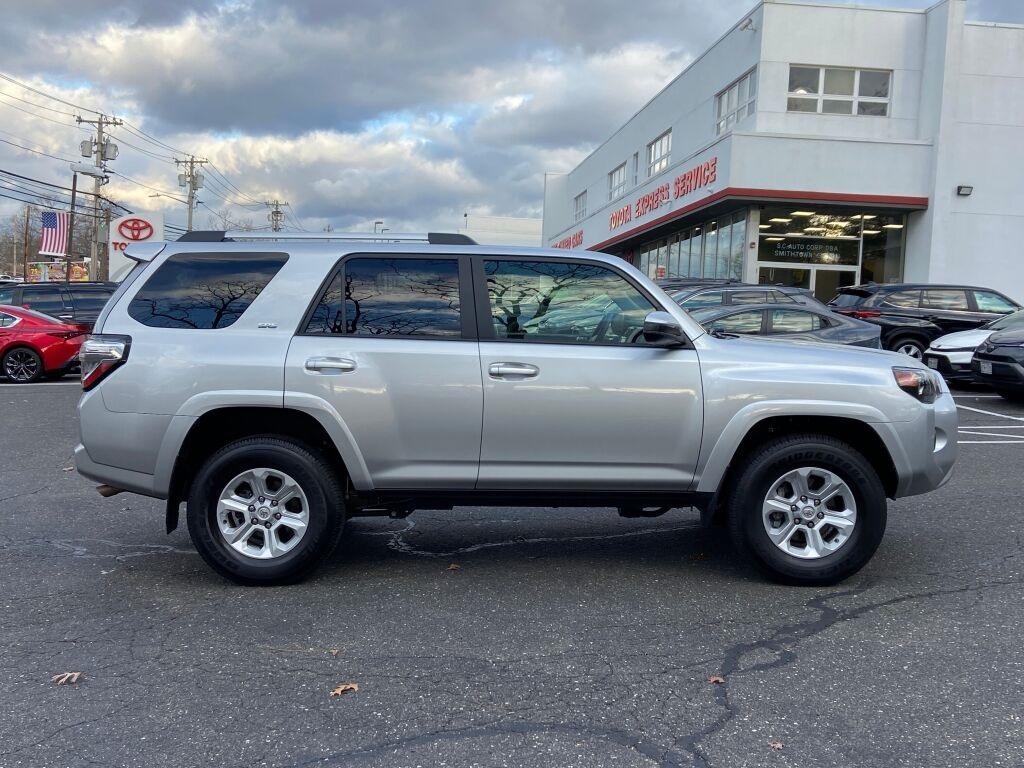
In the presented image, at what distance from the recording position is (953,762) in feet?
9.52

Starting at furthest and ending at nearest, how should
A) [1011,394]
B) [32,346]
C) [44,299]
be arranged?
1. [44,299]
2. [32,346]
3. [1011,394]

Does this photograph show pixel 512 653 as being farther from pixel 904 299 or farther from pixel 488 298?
pixel 904 299

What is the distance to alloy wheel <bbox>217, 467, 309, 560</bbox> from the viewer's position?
178 inches

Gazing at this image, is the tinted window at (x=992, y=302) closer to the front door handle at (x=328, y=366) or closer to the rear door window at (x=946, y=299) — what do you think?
the rear door window at (x=946, y=299)

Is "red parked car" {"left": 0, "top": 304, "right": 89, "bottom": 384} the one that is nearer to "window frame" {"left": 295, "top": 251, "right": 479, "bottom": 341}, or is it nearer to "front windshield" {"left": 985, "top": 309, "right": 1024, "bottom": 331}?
"window frame" {"left": 295, "top": 251, "right": 479, "bottom": 341}

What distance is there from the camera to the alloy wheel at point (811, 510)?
4.59m

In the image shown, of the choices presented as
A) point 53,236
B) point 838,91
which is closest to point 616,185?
point 838,91

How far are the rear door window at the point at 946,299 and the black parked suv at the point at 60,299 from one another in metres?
16.7

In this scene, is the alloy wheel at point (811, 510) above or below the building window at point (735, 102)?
below

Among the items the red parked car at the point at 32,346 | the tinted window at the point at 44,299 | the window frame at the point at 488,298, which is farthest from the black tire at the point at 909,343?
the tinted window at the point at 44,299

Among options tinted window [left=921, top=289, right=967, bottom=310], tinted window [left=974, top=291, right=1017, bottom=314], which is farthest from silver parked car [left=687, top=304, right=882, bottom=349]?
tinted window [left=974, top=291, right=1017, bottom=314]

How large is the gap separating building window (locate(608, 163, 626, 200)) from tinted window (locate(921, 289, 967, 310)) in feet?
70.7

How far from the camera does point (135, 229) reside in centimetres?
3039

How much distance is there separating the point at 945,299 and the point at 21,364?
17302 millimetres
